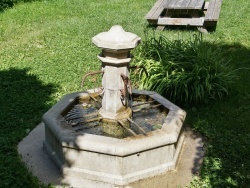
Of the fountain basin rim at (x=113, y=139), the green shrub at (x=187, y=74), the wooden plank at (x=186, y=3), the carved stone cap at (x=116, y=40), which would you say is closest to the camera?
the fountain basin rim at (x=113, y=139)

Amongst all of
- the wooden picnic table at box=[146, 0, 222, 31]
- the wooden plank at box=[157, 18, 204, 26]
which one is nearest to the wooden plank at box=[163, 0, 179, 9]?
the wooden picnic table at box=[146, 0, 222, 31]

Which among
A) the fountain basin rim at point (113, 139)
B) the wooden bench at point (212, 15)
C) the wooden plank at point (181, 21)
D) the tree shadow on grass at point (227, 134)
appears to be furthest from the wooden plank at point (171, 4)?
the fountain basin rim at point (113, 139)

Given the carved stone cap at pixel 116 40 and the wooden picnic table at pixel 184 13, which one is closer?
the carved stone cap at pixel 116 40

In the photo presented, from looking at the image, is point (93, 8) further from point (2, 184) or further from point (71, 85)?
point (2, 184)

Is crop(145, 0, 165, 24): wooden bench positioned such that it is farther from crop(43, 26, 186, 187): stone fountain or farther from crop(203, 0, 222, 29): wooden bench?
crop(43, 26, 186, 187): stone fountain

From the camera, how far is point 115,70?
4348mm

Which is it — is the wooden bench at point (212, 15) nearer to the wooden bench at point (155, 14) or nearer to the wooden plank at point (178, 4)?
the wooden plank at point (178, 4)

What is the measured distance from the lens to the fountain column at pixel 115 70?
4.09m

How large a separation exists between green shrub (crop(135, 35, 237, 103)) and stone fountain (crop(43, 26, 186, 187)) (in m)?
1.09

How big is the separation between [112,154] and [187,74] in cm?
256

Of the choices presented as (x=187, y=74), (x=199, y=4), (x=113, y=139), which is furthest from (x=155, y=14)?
(x=113, y=139)

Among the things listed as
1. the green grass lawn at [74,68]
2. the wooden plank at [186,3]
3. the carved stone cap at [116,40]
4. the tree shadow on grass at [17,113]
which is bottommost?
the tree shadow on grass at [17,113]

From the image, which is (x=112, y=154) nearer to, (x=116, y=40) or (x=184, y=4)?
(x=116, y=40)

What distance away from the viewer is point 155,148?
413cm
